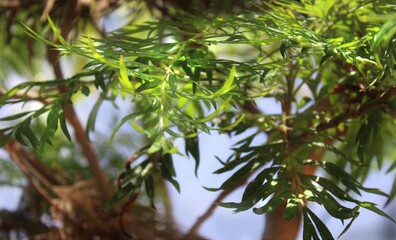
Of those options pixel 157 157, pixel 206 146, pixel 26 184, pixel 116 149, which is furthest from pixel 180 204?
pixel 157 157

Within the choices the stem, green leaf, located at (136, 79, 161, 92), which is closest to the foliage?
green leaf, located at (136, 79, 161, 92)

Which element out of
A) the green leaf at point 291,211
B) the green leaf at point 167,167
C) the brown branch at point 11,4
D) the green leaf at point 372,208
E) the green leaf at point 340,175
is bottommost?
the green leaf at point 291,211

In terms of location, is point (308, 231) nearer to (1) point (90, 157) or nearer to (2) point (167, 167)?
(2) point (167, 167)

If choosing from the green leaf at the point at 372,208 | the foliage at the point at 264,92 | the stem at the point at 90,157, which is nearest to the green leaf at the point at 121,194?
the foliage at the point at 264,92

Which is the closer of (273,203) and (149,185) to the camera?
(273,203)

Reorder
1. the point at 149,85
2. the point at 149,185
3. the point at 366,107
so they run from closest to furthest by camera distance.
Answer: the point at 149,85, the point at 366,107, the point at 149,185

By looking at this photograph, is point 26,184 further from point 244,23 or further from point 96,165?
point 244,23

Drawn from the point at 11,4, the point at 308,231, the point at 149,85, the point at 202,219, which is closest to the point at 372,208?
the point at 308,231

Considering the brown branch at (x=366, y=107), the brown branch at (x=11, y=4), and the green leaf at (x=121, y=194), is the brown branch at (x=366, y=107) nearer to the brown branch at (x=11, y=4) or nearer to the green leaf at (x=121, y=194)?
the green leaf at (x=121, y=194)
